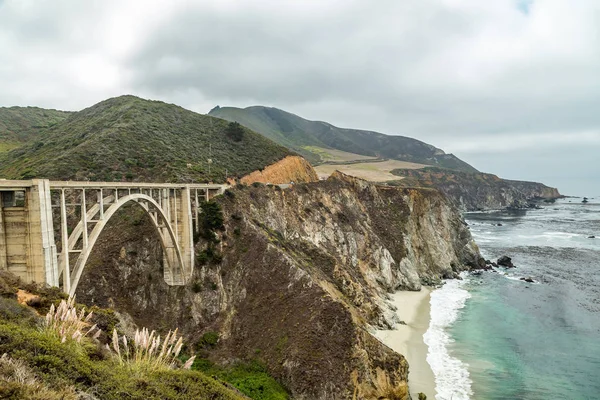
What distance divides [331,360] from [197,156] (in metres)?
36.9

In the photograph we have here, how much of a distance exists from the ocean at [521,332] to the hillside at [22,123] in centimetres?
8071

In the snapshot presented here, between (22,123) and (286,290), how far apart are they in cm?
9457

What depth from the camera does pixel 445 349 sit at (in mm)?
29078

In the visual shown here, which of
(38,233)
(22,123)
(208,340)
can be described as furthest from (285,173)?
(22,123)

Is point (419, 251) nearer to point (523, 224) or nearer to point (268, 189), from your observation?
point (268, 189)

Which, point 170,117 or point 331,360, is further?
point 170,117

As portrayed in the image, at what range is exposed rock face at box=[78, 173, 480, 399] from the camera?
22.0 meters

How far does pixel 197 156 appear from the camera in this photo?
168 feet

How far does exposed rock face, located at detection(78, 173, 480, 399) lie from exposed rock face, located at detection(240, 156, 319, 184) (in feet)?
22.9

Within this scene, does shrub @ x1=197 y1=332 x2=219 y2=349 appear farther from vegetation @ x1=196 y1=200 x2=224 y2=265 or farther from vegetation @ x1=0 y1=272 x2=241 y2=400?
vegetation @ x1=0 y1=272 x2=241 y2=400

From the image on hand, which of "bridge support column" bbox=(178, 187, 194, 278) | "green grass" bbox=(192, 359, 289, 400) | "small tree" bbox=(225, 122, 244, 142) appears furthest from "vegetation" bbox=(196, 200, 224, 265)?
"small tree" bbox=(225, 122, 244, 142)

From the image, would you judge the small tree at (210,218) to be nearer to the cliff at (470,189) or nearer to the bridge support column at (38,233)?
the bridge support column at (38,233)

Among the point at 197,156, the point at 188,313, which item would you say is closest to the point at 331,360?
the point at 188,313

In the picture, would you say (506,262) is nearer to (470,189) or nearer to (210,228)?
(210,228)
